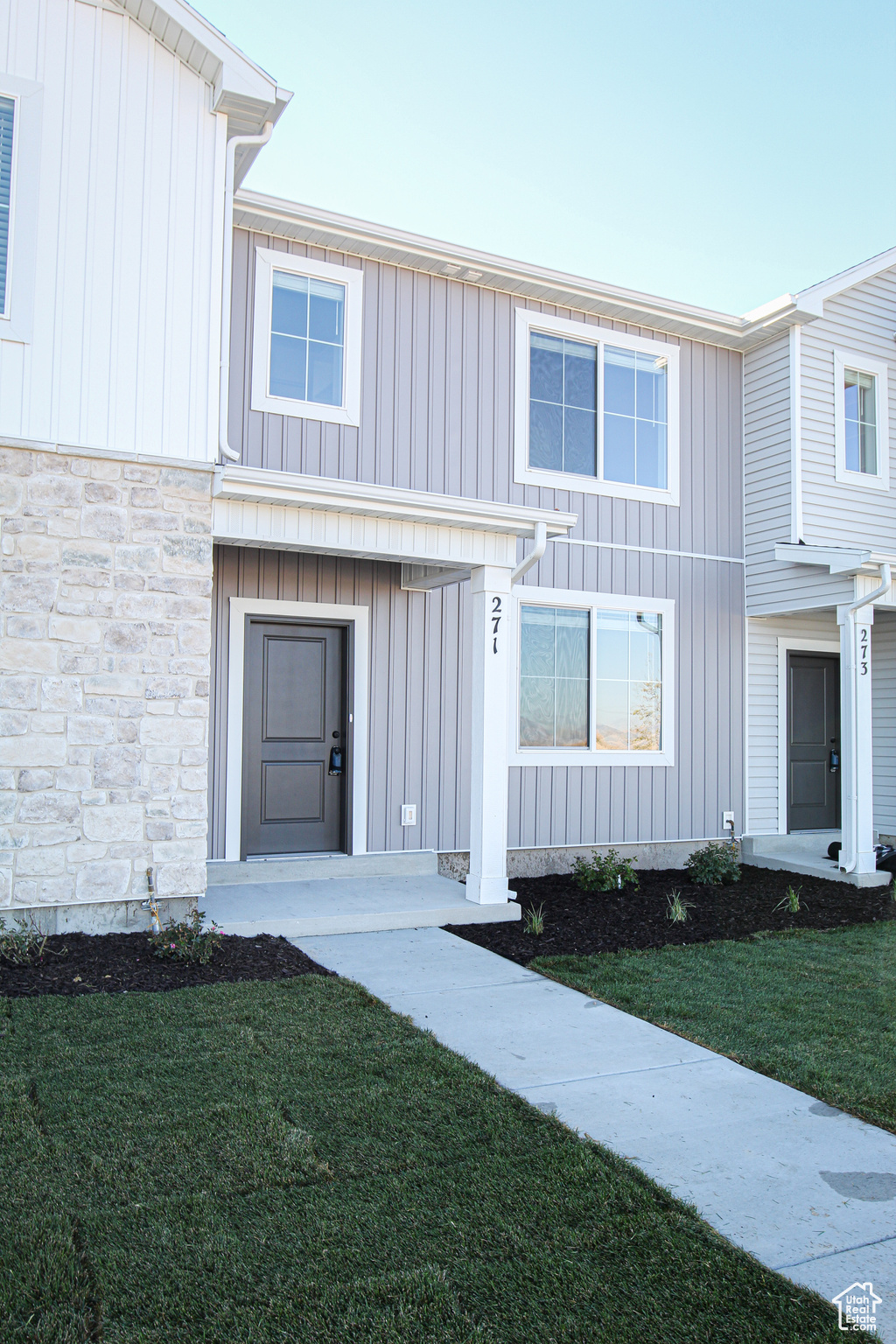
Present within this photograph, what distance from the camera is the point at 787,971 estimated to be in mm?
5816

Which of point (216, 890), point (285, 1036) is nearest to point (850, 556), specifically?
point (216, 890)

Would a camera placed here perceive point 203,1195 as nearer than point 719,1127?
Yes

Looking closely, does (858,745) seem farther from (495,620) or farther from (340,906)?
(340,906)

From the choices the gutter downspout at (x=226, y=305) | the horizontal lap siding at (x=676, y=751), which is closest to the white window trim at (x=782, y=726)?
the horizontal lap siding at (x=676, y=751)

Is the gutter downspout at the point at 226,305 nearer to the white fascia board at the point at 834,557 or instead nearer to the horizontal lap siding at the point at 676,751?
the horizontal lap siding at the point at 676,751

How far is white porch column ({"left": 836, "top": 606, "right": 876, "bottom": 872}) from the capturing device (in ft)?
29.7

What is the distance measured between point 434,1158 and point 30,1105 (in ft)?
4.81

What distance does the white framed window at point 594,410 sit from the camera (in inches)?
357

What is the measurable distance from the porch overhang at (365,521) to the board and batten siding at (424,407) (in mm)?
1493

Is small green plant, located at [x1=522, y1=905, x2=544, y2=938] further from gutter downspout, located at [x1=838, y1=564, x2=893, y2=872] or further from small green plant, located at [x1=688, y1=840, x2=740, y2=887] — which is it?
gutter downspout, located at [x1=838, y1=564, x2=893, y2=872]

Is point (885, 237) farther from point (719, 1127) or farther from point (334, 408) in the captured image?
point (719, 1127)

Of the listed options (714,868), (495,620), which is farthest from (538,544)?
(714,868)

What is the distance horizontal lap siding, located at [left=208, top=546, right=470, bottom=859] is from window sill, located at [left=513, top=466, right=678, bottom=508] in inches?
51.1

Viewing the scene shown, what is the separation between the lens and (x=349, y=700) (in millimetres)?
8211
